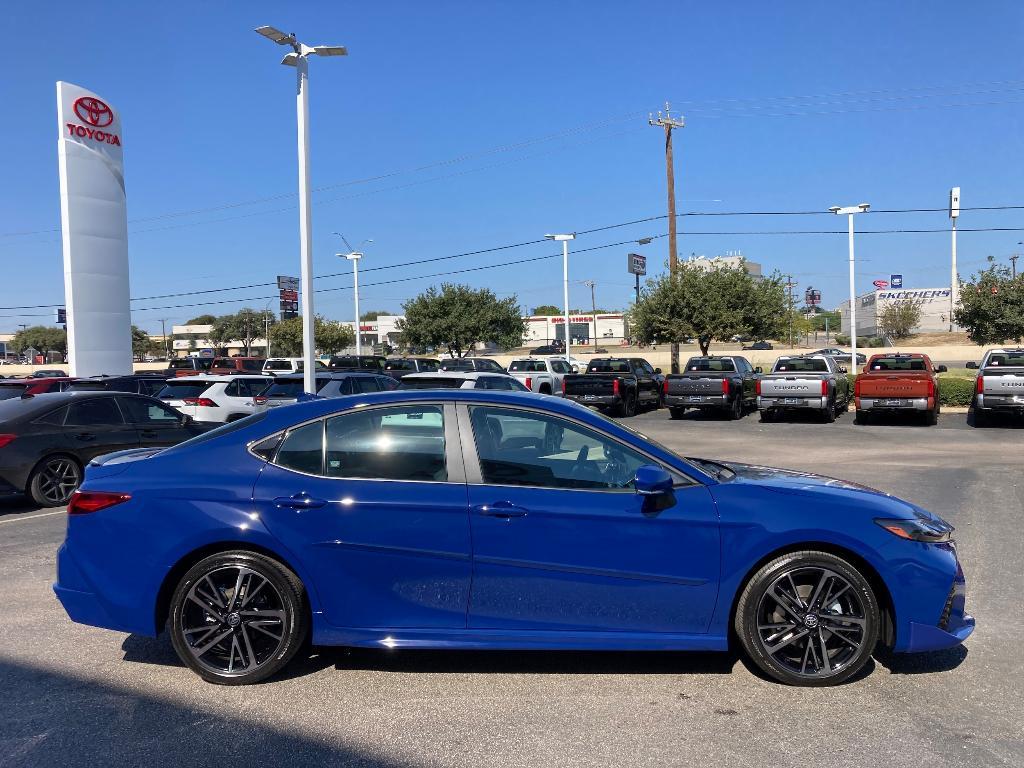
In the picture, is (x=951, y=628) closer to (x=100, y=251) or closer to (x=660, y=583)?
(x=660, y=583)

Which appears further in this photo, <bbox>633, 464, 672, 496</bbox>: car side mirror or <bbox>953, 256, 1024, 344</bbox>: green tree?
<bbox>953, 256, 1024, 344</bbox>: green tree

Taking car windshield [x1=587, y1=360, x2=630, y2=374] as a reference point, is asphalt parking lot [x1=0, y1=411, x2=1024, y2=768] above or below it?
below

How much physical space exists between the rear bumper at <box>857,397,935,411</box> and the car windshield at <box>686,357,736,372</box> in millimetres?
5118

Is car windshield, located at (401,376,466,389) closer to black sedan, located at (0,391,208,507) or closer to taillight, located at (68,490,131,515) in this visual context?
black sedan, located at (0,391,208,507)

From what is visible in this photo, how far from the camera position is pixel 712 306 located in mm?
29859

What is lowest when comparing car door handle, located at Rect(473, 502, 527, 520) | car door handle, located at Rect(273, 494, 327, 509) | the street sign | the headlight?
the headlight

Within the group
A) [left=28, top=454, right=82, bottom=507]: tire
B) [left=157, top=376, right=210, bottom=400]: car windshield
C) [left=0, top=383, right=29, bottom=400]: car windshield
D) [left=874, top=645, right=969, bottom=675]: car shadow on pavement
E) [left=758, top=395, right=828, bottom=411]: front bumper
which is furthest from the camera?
[left=758, top=395, right=828, bottom=411]: front bumper

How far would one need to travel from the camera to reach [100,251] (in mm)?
23125

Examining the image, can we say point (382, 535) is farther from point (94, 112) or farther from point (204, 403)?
point (94, 112)

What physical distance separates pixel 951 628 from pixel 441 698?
271cm

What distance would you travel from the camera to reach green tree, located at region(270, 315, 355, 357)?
72000 mm

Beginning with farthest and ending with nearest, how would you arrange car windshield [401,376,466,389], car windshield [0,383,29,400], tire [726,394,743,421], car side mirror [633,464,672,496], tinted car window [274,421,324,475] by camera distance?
tire [726,394,743,421] → car windshield [0,383,29,400] → car windshield [401,376,466,389] → tinted car window [274,421,324,475] → car side mirror [633,464,672,496]

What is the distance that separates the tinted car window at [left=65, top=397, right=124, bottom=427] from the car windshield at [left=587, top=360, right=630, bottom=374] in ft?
53.1

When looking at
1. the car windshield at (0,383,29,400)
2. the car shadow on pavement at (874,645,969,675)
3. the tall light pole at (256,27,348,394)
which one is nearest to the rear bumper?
the tall light pole at (256,27,348,394)
